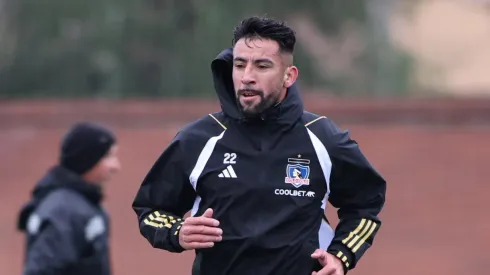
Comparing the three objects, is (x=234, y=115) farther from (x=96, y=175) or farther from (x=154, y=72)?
(x=154, y=72)

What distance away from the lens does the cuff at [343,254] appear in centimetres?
409

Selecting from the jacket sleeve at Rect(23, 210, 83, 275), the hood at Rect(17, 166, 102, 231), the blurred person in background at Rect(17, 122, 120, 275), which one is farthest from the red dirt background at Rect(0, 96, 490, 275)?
the jacket sleeve at Rect(23, 210, 83, 275)

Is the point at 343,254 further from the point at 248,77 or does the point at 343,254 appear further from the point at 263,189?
the point at 248,77

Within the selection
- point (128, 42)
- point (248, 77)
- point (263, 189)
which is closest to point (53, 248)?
point (263, 189)

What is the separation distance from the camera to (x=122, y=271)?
1130cm

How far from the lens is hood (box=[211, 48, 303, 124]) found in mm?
4062

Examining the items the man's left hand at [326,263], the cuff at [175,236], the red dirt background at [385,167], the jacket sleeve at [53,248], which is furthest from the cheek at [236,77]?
the red dirt background at [385,167]

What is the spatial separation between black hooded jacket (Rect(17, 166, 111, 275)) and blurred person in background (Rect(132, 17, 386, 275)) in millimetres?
1385

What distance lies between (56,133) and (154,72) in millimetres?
5583

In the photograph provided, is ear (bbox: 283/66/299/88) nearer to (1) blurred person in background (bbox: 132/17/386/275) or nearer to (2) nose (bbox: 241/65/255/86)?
(1) blurred person in background (bbox: 132/17/386/275)

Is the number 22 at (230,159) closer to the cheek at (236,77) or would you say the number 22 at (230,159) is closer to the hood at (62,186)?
the cheek at (236,77)

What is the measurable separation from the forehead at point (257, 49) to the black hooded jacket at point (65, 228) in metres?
1.88

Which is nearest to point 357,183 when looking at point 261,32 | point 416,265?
point 261,32

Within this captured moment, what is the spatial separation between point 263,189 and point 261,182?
28 mm
